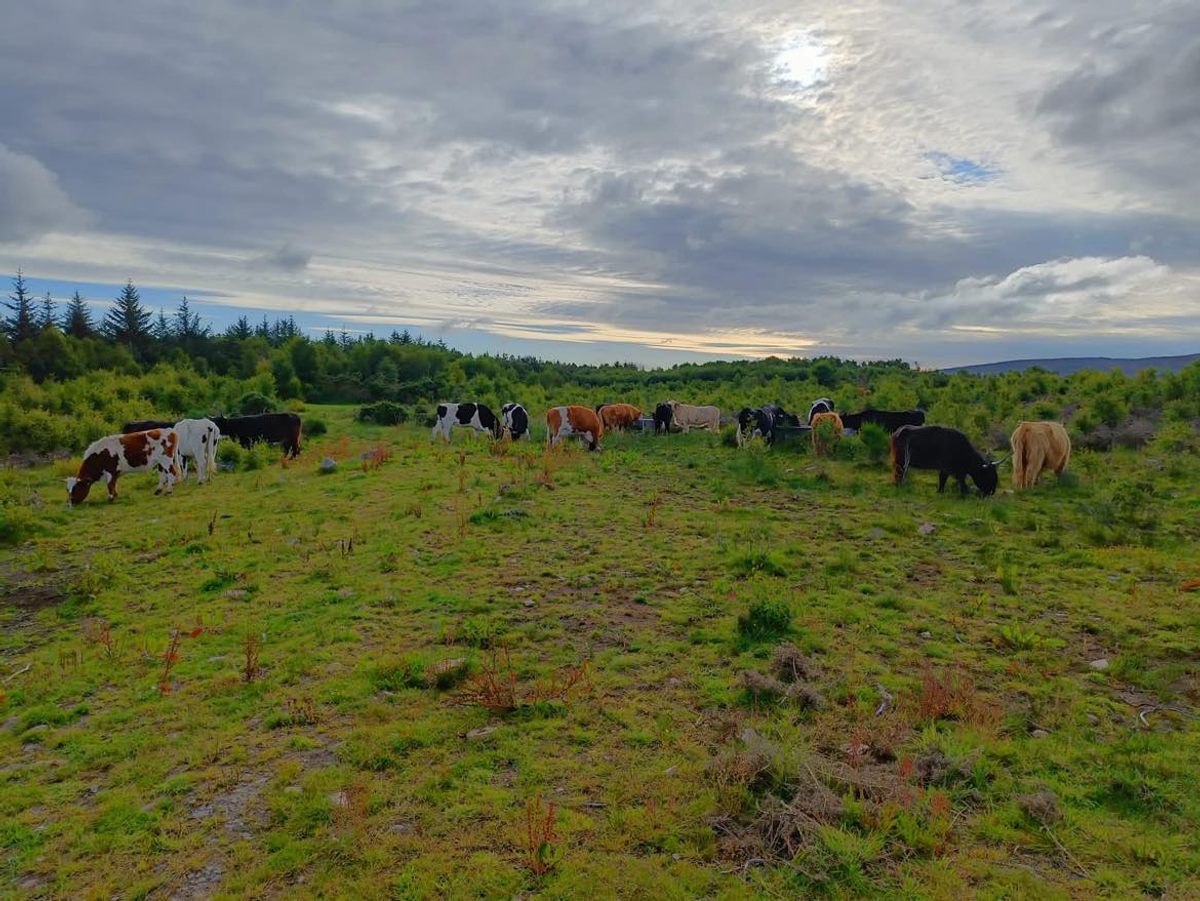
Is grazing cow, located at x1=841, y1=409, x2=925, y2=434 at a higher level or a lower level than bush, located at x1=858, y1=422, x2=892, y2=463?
higher

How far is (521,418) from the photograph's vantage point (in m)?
21.9

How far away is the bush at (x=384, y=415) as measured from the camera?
1041 inches

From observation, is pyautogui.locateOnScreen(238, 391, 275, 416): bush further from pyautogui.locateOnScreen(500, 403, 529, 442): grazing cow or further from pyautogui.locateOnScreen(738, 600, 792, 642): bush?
pyautogui.locateOnScreen(738, 600, 792, 642): bush

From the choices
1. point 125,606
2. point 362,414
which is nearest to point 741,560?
point 125,606

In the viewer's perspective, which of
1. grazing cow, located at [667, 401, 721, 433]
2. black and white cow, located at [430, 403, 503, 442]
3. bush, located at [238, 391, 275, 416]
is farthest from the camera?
bush, located at [238, 391, 275, 416]

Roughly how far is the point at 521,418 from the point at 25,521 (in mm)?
13653

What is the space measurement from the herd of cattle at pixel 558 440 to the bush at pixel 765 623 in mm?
8313

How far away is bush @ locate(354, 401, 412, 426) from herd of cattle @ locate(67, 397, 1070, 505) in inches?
222

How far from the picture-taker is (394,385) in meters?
38.9

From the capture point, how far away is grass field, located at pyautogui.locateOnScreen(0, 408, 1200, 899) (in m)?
3.40

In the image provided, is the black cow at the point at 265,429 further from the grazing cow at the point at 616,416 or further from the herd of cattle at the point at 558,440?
the grazing cow at the point at 616,416

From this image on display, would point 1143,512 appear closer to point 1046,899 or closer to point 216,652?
point 1046,899

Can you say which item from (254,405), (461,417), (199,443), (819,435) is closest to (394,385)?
(254,405)

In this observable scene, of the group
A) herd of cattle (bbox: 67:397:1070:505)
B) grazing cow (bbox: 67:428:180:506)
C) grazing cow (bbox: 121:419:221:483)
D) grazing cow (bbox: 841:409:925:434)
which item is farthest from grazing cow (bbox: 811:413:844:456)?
grazing cow (bbox: 67:428:180:506)
